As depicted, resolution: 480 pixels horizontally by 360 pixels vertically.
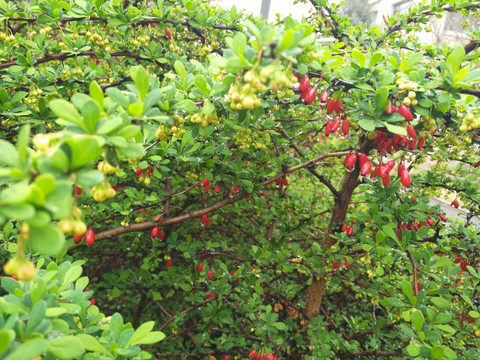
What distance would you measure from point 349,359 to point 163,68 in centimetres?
281

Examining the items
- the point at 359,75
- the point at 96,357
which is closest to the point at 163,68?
the point at 359,75

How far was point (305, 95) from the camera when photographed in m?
1.36

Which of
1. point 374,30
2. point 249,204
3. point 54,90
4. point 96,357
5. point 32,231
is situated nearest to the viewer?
point 32,231

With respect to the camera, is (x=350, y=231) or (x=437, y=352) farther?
(x=350, y=231)

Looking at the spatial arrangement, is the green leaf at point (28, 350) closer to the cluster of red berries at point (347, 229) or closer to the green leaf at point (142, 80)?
the green leaf at point (142, 80)

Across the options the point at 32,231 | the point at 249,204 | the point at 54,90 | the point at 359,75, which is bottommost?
the point at 249,204

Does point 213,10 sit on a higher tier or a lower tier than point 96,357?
higher

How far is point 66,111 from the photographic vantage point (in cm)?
73

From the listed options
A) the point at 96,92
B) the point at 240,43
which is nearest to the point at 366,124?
the point at 240,43

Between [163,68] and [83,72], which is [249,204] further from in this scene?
[83,72]

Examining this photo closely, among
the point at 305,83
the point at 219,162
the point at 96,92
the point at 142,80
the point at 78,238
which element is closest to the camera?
the point at 96,92

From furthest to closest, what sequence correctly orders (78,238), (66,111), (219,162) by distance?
1. (219,162)
2. (78,238)
3. (66,111)

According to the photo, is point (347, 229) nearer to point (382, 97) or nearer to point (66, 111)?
point (382, 97)

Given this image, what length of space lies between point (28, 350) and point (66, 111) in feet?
1.70
